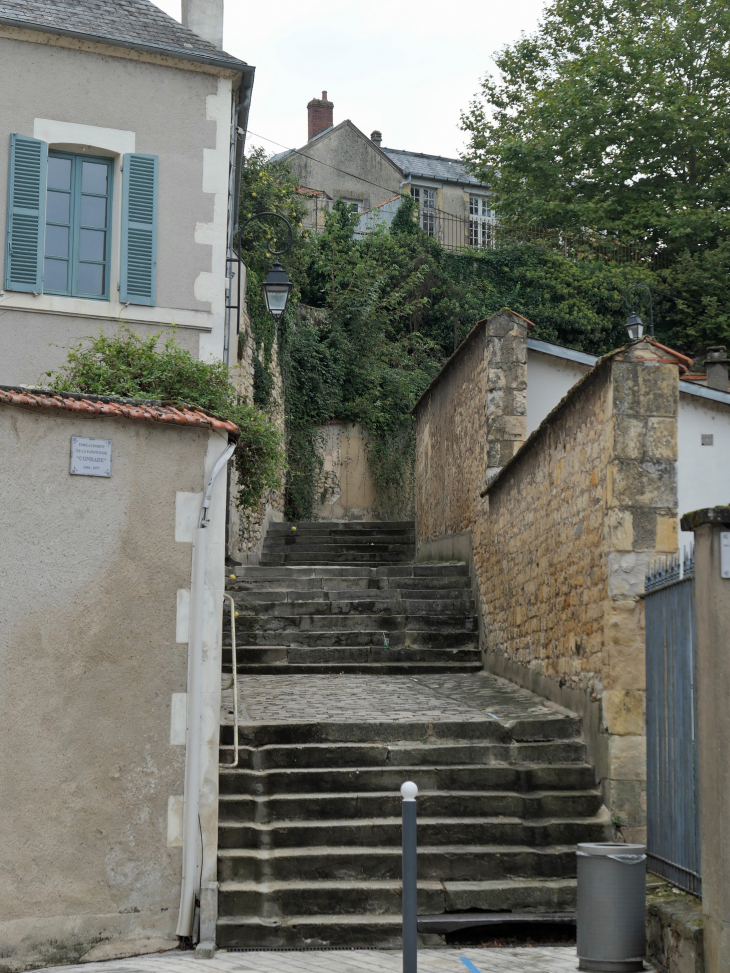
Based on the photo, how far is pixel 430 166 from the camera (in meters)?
33.1

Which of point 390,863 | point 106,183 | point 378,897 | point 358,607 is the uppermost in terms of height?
point 106,183

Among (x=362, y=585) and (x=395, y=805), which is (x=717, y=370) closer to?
(x=362, y=585)

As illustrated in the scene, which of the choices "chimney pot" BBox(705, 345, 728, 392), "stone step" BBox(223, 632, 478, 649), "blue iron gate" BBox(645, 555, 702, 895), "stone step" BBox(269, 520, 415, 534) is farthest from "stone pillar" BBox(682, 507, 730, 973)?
"chimney pot" BBox(705, 345, 728, 392)

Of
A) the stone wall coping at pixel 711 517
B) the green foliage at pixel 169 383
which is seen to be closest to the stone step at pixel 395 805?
the green foliage at pixel 169 383

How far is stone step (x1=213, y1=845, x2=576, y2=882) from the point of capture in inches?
233

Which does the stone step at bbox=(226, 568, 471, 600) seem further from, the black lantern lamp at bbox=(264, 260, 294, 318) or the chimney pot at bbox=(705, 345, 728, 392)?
the chimney pot at bbox=(705, 345, 728, 392)

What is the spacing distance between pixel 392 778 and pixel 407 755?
0.24 metres

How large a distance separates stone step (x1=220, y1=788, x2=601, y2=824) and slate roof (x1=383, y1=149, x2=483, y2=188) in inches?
1076

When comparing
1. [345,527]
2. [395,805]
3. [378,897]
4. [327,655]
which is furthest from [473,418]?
[378,897]

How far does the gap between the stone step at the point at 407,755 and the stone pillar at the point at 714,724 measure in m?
2.45

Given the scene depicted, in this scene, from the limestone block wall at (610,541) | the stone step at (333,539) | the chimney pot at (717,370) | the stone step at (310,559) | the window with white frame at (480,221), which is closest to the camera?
the limestone block wall at (610,541)

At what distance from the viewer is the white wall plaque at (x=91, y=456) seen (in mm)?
5531

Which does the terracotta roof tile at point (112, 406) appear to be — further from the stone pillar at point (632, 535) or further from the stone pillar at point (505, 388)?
the stone pillar at point (505, 388)

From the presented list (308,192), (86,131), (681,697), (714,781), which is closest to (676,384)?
(681,697)
